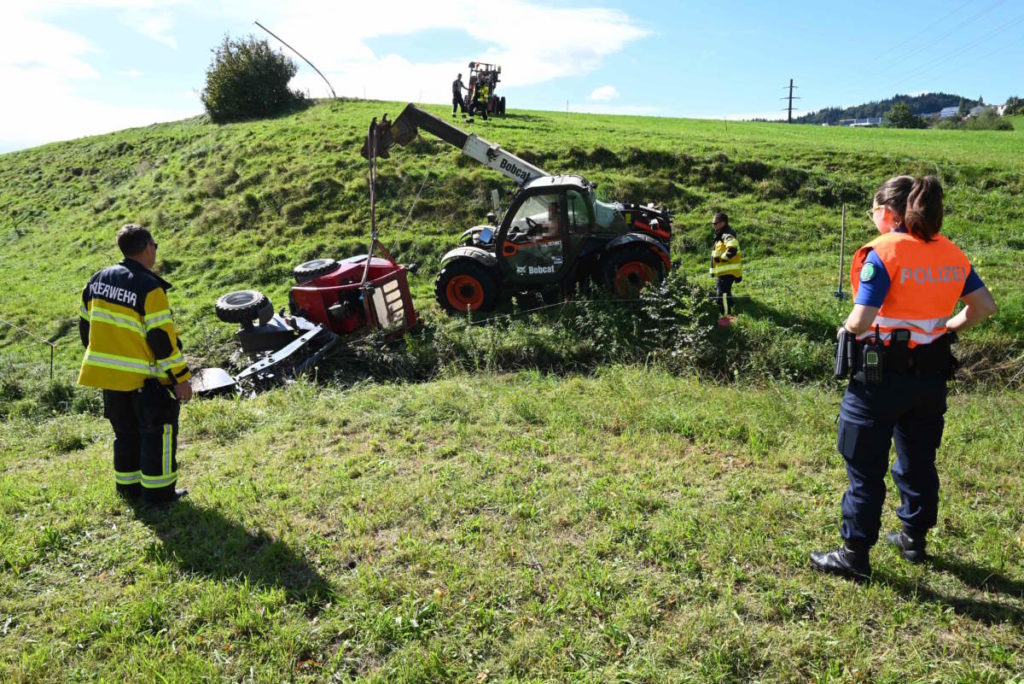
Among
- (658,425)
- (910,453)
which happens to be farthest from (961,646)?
(658,425)

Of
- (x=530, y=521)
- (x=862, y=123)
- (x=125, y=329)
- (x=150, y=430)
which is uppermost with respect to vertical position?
(x=862, y=123)

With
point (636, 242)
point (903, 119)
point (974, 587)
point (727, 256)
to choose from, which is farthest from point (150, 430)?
point (903, 119)

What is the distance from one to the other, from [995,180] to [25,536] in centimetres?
1868

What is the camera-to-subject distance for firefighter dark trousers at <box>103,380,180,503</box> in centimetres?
430

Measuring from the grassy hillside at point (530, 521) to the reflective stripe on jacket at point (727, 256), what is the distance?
623 millimetres

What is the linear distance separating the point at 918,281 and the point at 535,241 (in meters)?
6.49

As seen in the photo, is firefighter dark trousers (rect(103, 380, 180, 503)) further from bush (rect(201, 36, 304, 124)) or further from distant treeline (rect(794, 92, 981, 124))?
distant treeline (rect(794, 92, 981, 124))

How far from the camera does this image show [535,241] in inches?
363

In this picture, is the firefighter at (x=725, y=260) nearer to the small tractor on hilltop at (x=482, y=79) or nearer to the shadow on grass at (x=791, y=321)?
the shadow on grass at (x=791, y=321)

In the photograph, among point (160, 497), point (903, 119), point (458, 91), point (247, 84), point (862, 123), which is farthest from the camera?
point (862, 123)

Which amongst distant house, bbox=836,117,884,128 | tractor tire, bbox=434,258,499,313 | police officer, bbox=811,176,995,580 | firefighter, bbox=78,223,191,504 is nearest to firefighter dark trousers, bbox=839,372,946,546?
police officer, bbox=811,176,995,580

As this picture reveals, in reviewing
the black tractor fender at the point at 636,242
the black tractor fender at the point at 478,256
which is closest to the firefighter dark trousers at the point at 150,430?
the black tractor fender at the point at 478,256

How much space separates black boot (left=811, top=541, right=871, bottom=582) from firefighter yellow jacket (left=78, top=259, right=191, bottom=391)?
13.7ft

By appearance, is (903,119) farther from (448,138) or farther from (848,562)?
(848,562)
